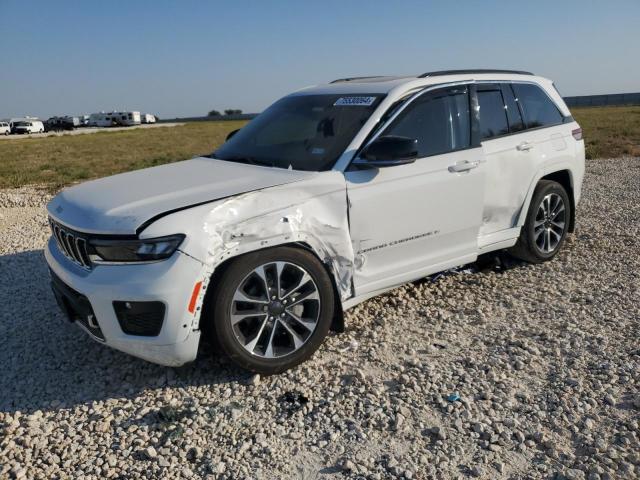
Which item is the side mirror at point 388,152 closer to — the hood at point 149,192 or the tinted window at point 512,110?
the hood at point 149,192

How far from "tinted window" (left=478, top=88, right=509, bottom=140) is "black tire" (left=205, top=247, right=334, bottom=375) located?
2080 millimetres

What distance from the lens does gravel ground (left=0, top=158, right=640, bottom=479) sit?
2783 millimetres

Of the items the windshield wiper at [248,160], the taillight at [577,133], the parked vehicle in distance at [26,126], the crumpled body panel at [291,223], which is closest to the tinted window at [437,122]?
the crumpled body panel at [291,223]

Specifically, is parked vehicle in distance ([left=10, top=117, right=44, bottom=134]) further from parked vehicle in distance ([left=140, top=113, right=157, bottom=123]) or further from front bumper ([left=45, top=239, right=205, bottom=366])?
front bumper ([left=45, top=239, right=205, bottom=366])

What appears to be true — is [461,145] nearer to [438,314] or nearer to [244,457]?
[438,314]

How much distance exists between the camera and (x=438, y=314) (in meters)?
4.48

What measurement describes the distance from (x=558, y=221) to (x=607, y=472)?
3483 mm

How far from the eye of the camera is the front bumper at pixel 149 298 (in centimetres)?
307

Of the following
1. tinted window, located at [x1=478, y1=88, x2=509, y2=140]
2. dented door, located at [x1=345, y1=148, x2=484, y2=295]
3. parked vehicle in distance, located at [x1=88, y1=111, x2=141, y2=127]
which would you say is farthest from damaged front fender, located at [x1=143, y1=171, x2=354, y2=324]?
parked vehicle in distance, located at [x1=88, y1=111, x2=141, y2=127]

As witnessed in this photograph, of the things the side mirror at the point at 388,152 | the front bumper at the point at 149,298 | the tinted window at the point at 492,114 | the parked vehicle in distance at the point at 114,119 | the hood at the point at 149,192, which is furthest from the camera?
the parked vehicle in distance at the point at 114,119

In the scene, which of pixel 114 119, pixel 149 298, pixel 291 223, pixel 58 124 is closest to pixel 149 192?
pixel 149 298

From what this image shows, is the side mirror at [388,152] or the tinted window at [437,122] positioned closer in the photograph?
the side mirror at [388,152]

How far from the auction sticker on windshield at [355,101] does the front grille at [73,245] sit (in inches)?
85.1

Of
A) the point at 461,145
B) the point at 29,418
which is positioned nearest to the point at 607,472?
the point at 461,145
